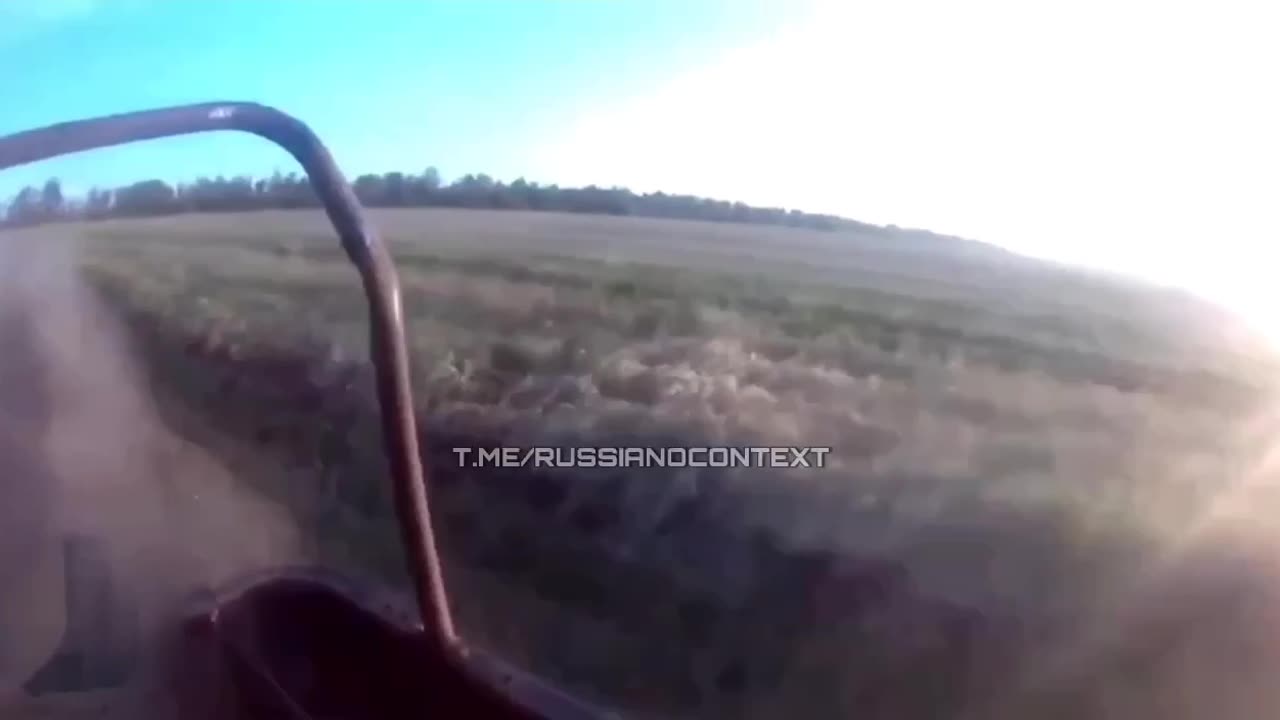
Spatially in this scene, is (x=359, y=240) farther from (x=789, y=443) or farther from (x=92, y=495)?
(x=92, y=495)

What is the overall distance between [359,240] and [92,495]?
5848mm

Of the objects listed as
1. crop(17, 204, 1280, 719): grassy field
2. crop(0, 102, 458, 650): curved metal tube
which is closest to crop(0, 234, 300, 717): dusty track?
crop(17, 204, 1280, 719): grassy field

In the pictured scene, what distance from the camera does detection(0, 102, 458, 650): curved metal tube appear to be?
220 centimetres

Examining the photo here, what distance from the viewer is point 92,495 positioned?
25.8ft

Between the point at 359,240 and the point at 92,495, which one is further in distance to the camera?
the point at 92,495

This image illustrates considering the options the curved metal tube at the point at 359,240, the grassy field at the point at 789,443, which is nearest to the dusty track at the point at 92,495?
the grassy field at the point at 789,443

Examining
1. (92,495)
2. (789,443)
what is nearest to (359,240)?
(789,443)

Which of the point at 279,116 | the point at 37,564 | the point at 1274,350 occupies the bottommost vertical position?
the point at 37,564

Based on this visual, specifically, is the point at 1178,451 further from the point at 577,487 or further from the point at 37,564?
the point at 37,564

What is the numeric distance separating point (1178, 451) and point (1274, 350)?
537mm

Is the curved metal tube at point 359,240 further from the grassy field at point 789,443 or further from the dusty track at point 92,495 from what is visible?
the grassy field at point 789,443

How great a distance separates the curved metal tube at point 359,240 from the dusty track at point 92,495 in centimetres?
147

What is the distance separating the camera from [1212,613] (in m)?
4.62

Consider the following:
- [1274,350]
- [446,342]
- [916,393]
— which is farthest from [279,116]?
[446,342]
